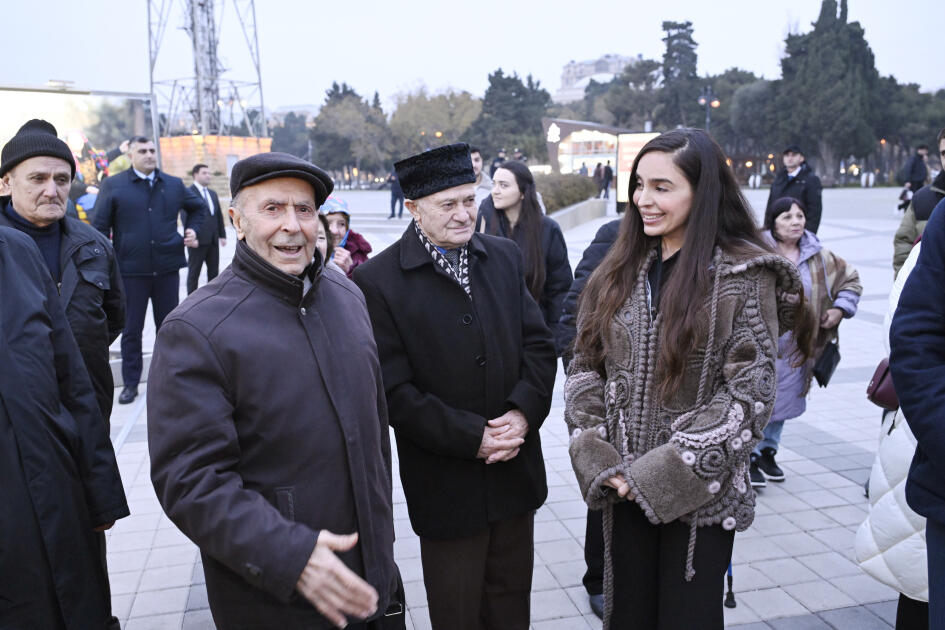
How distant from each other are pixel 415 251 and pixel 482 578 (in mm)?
1223

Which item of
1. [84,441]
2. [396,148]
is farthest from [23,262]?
[396,148]

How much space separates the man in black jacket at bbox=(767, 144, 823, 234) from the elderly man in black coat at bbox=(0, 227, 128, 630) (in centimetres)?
825

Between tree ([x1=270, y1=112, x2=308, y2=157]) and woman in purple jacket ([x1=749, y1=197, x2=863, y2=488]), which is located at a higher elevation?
tree ([x1=270, y1=112, x2=308, y2=157])

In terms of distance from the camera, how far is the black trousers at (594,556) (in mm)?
3297

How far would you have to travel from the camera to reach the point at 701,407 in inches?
85.7

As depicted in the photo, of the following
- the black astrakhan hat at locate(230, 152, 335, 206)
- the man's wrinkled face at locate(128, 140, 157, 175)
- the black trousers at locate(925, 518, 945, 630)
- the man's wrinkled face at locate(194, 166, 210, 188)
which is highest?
the man's wrinkled face at locate(128, 140, 157, 175)

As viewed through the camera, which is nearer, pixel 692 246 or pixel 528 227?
pixel 692 246

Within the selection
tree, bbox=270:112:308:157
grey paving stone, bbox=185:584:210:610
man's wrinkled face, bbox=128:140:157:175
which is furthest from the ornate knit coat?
tree, bbox=270:112:308:157

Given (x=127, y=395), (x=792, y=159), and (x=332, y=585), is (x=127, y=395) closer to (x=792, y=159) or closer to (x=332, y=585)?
(x=332, y=585)

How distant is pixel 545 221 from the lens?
441 centimetres

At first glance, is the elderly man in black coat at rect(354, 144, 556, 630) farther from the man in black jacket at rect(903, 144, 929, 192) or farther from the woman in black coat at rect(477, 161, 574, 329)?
the man in black jacket at rect(903, 144, 929, 192)

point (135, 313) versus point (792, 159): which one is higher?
point (792, 159)

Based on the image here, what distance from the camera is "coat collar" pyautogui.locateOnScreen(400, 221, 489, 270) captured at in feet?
8.49

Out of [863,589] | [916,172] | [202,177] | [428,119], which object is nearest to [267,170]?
[863,589]
